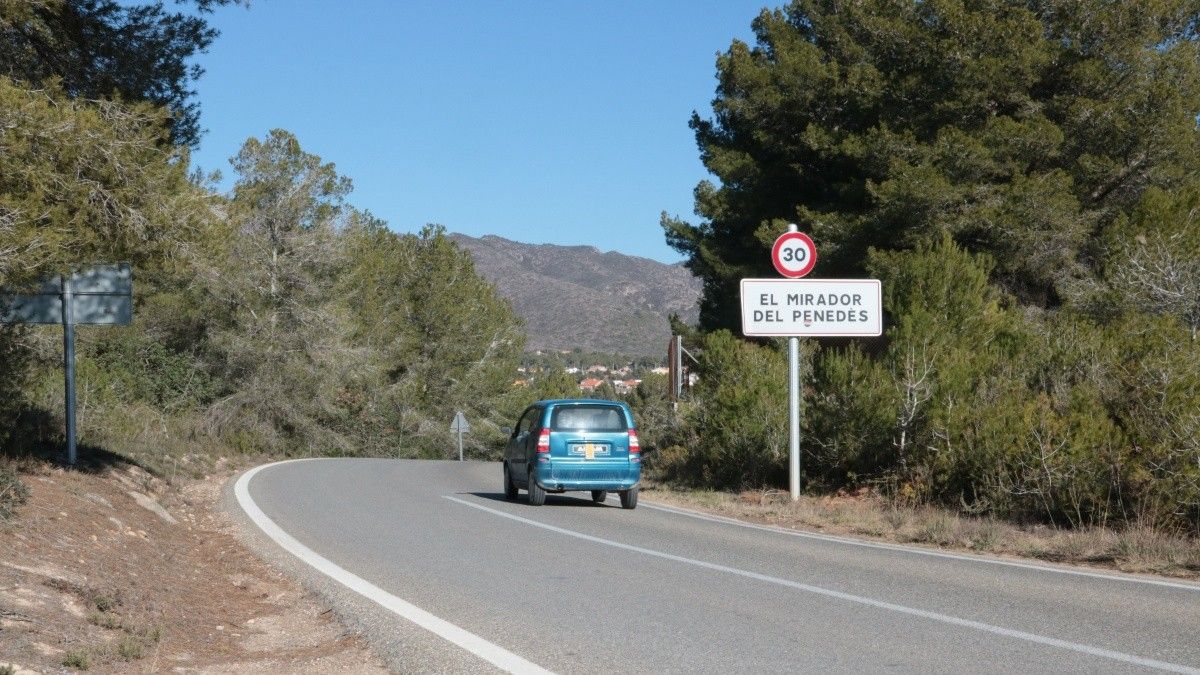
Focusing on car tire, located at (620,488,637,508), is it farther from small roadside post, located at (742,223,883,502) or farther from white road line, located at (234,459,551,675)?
white road line, located at (234,459,551,675)

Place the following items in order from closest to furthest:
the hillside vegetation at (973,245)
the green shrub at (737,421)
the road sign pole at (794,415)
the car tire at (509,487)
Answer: the hillside vegetation at (973,245) → the road sign pole at (794,415) → the car tire at (509,487) → the green shrub at (737,421)

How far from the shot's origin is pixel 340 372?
171ft

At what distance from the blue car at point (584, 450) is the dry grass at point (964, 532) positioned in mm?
1428

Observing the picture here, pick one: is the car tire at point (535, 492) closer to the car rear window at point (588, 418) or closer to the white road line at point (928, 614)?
the car rear window at point (588, 418)

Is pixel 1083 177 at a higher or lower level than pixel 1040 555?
higher

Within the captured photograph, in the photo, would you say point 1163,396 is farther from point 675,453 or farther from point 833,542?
point 675,453

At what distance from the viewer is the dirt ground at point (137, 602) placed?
21.9 feet

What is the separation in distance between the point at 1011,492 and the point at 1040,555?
313 cm

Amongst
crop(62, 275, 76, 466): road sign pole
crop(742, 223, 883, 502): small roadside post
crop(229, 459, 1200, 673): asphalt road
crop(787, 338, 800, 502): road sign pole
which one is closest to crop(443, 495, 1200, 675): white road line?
crop(229, 459, 1200, 673): asphalt road

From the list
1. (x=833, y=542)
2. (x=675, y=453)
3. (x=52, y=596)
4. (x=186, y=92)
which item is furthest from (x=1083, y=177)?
(x=52, y=596)

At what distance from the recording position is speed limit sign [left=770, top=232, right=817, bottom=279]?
59.8 feet

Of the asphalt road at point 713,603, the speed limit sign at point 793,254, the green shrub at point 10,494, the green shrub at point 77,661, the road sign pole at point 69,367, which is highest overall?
the speed limit sign at point 793,254

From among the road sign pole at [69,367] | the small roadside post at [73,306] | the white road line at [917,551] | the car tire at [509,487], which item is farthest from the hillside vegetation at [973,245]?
the road sign pole at [69,367]

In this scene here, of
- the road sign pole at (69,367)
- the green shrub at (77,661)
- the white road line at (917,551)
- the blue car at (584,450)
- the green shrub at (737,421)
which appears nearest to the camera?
the green shrub at (77,661)
